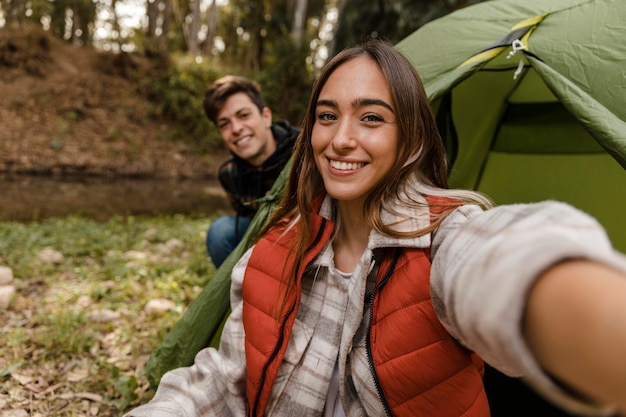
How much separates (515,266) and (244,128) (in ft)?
A: 8.94

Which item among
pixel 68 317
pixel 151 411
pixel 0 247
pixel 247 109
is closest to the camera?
pixel 151 411

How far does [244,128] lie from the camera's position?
309cm

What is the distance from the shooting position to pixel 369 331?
1.18 metres

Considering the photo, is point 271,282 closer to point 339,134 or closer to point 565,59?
point 339,134

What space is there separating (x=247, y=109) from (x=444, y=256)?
2534mm

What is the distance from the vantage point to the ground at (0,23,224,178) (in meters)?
10.1

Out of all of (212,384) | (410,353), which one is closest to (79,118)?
(212,384)

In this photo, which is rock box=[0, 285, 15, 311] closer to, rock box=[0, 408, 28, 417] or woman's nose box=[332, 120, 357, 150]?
rock box=[0, 408, 28, 417]

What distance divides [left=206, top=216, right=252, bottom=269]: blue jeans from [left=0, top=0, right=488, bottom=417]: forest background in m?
0.34

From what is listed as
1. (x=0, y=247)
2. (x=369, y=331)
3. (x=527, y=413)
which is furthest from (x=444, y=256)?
(x=0, y=247)

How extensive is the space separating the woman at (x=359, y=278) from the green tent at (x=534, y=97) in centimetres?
56

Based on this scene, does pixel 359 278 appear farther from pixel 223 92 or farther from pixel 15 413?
pixel 223 92

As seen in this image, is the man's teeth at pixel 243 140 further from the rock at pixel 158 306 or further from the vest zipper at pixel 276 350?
the vest zipper at pixel 276 350

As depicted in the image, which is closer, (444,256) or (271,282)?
(444,256)
